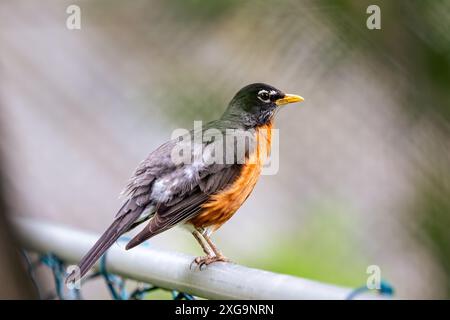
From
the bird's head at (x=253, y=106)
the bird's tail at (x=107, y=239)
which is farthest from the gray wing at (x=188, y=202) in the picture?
the bird's head at (x=253, y=106)

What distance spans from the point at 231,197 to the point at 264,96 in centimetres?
57

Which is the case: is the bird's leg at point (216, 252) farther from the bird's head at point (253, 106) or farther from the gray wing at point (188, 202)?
the bird's head at point (253, 106)

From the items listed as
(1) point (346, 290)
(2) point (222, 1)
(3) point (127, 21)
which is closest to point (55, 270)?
(3) point (127, 21)

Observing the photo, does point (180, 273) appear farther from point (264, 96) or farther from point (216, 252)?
point (264, 96)

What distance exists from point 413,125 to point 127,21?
89 centimetres

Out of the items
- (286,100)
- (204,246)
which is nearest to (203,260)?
(204,246)

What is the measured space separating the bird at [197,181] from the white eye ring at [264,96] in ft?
0.12

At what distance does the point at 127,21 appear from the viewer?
2162 millimetres

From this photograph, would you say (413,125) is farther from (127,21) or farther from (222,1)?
(127,21)

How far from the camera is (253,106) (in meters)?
3.42

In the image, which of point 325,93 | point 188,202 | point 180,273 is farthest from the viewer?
point 188,202

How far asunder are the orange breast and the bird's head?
265mm

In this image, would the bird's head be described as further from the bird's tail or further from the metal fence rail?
the metal fence rail

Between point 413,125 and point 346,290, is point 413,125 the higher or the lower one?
the higher one
